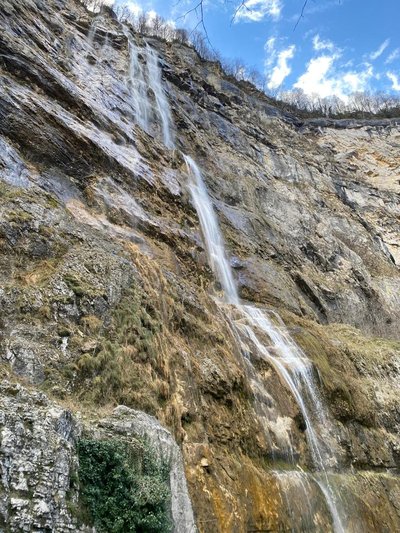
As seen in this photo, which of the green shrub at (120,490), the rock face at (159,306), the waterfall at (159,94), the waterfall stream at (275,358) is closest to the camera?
the green shrub at (120,490)

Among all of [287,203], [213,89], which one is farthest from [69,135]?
[213,89]

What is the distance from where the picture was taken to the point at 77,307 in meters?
7.43

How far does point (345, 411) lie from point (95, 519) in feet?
29.2

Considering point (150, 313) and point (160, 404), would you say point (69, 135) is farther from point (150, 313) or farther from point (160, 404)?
point (160, 404)

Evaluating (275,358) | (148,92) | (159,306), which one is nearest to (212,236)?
(275,358)

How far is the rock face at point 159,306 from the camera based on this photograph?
617cm

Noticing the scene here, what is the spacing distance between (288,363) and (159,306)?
172 inches

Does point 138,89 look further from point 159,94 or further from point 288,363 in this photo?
point 288,363

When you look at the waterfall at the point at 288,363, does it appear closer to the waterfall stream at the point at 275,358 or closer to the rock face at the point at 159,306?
the waterfall stream at the point at 275,358

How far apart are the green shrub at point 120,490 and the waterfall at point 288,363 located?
476 cm

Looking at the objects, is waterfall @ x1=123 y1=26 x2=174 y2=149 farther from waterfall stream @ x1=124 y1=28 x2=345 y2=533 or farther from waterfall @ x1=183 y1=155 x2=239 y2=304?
waterfall @ x1=183 y1=155 x2=239 y2=304

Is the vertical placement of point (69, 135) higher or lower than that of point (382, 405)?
higher

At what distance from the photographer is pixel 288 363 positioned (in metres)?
11.9

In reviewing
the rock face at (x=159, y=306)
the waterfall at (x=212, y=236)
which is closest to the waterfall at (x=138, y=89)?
the rock face at (x=159, y=306)
